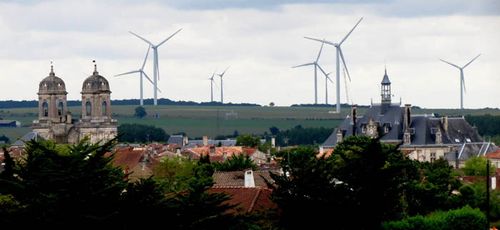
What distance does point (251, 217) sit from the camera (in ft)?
160

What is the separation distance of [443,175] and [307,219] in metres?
33.5

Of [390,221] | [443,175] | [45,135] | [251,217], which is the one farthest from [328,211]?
[45,135]

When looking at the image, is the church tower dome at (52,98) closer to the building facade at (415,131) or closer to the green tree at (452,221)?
the building facade at (415,131)

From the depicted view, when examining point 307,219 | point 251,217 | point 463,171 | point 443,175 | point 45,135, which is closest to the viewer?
point 251,217

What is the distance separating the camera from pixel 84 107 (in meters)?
176

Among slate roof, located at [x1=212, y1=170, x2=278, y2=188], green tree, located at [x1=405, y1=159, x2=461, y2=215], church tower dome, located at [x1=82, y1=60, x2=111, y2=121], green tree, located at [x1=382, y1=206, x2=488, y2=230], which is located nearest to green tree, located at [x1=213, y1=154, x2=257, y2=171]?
green tree, located at [x1=405, y1=159, x2=461, y2=215]

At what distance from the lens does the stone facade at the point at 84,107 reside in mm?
170850

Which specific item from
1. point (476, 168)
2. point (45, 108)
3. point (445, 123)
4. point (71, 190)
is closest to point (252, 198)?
point (71, 190)

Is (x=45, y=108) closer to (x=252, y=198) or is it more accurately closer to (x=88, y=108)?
(x=88, y=108)

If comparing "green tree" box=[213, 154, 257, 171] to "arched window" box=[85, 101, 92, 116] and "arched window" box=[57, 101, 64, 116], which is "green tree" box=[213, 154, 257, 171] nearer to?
"arched window" box=[85, 101, 92, 116]

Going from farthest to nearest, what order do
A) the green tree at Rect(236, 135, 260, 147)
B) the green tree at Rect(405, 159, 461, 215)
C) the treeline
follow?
the green tree at Rect(236, 135, 260, 147), the green tree at Rect(405, 159, 461, 215), the treeline

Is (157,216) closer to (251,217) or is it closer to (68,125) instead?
(251,217)

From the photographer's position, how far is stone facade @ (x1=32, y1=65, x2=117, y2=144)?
17085 centimetres

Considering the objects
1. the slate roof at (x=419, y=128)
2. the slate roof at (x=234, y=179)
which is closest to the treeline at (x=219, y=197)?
the slate roof at (x=234, y=179)
